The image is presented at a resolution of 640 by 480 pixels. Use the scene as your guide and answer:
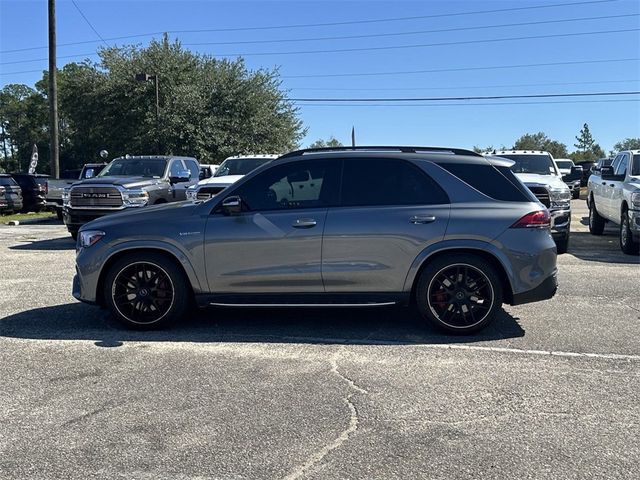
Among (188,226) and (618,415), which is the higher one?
(188,226)

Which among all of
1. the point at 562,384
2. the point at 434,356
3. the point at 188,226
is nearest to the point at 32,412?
the point at 188,226

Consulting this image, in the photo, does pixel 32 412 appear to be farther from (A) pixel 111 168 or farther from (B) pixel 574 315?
(A) pixel 111 168

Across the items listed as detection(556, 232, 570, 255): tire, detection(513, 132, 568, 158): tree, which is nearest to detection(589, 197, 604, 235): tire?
detection(556, 232, 570, 255): tire

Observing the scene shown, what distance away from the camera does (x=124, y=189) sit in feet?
42.0

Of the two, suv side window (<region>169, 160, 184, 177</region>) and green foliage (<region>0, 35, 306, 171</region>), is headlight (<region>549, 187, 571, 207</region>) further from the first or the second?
green foliage (<region>0, 35, 306, 171</region>)

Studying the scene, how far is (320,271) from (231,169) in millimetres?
8625

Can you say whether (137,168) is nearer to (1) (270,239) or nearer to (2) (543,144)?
(1) (270,239)

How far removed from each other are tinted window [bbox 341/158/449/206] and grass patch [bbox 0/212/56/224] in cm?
1724

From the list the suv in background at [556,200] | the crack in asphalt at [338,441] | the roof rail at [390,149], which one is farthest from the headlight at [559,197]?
the crack in asphalt at [338,441]

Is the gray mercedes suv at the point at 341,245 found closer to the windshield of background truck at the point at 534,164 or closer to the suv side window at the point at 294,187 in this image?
the suv side window at the point at 294,187

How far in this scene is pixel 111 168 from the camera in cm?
1460

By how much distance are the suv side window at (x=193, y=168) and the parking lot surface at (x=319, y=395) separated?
8.89 meters

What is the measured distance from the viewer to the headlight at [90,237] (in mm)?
6098

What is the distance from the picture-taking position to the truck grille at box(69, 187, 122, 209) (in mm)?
12711
